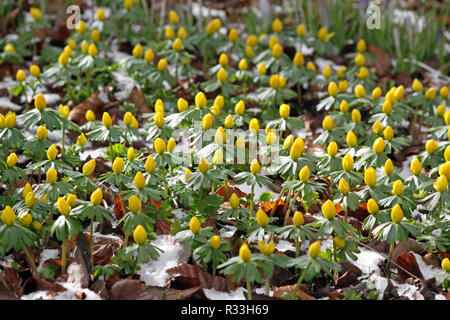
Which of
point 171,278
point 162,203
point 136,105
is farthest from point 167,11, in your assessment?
point 171,278

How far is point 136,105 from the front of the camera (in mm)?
3326

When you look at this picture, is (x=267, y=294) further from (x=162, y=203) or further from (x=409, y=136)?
(x=409, y=136)

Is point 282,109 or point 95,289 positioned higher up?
point 282,109

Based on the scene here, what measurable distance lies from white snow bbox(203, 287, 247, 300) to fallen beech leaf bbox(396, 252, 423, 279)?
63cm

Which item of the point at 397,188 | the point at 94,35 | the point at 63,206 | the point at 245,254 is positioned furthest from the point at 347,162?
the point at 94,35

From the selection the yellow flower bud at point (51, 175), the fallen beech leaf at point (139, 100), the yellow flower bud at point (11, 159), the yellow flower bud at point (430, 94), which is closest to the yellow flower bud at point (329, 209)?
the yellow flower bud at point (51, 175)

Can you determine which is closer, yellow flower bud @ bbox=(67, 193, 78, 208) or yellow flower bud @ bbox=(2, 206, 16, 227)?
yellow flower bud @ bbox=(2, 206, 16, 227)

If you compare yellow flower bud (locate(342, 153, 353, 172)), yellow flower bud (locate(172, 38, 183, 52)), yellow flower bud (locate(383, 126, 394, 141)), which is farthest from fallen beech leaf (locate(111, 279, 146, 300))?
yellow flower bud (locate(172, 38, 183, 52))

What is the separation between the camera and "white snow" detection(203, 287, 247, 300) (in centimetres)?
206

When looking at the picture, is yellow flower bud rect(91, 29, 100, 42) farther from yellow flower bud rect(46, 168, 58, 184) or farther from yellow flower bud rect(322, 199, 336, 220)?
yellow flower bud rect(322, 199, 336, 220)

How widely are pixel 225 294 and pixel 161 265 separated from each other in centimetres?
29

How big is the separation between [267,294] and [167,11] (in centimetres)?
307

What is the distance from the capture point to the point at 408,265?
7.32 feet

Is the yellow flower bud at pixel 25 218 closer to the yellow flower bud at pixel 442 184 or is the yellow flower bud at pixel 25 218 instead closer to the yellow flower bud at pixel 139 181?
the yellow flower bud at pixel 139 181
